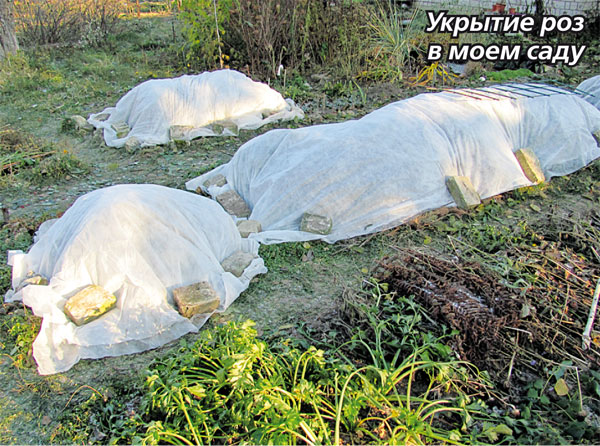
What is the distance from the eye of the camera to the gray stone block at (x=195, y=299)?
112 inches

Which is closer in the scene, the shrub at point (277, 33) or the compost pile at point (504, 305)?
the compost pile at point (504, 305)

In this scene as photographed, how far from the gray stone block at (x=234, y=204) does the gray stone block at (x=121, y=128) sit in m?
2.21

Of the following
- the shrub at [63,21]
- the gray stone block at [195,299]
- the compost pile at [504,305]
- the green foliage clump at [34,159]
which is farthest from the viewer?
the shrub at [63,21]

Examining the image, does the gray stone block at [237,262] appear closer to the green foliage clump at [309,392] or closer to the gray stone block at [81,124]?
the green foliage clump at [309,392]

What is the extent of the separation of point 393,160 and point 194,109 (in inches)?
113

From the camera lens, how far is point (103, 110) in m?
6.46

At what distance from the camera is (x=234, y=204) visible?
4.04 meters

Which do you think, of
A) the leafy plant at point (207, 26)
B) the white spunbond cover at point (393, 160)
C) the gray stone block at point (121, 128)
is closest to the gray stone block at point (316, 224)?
the white spunbond cover at point (393, 160)

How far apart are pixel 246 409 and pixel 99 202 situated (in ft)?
5.53

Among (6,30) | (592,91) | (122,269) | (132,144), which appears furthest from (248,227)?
(6,30)

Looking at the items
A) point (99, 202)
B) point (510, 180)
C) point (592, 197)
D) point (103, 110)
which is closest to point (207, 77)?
point (103, 110)

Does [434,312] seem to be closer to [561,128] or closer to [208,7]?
[561,128]

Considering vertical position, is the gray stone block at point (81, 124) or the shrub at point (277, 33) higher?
the shrub at point (277, 33)

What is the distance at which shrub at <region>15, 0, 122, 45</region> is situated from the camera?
29.3 feet
